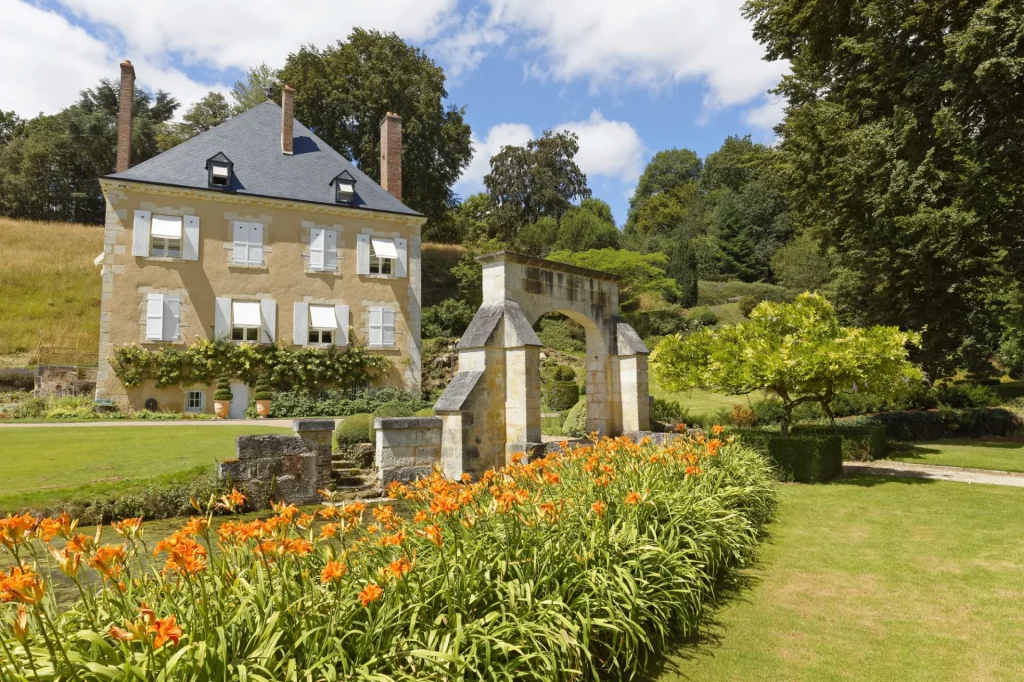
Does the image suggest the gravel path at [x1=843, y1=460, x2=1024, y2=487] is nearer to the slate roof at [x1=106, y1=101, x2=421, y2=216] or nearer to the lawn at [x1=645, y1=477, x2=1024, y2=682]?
the lawn at [x1=645, y1=477, x2=1024, y2=682]

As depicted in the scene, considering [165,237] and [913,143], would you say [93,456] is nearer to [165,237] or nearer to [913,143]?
[165,237]

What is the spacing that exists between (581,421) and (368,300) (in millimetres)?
12267

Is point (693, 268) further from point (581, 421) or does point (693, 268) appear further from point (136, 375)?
point (136, 375)

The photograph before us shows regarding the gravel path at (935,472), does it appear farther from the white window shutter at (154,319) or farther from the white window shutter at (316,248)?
the white window shutter at (154,319)

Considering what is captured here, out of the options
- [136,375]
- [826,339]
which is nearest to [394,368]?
[136,375]

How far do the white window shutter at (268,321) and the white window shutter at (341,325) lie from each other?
2237mm

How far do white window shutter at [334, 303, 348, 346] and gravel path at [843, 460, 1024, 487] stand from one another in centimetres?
1765

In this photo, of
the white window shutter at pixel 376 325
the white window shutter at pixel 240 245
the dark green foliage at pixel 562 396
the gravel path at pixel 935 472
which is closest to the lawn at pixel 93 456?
the white window shutter at pixel 240 245

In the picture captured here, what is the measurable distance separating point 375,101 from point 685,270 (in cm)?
2411

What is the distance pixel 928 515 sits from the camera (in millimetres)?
8328

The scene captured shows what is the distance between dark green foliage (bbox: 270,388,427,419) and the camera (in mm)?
21297

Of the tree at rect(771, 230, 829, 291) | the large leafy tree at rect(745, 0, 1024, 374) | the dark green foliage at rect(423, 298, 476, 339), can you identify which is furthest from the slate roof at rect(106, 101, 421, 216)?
the tree at rect(771, 230, 829, 291)

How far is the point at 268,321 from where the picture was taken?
22516 mm

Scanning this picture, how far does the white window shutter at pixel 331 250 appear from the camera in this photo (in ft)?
77.7
